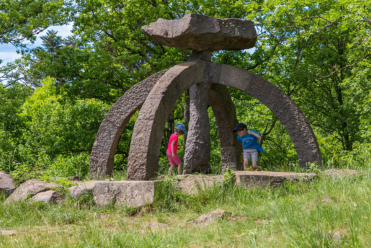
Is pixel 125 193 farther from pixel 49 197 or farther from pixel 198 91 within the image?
pixel 198 91

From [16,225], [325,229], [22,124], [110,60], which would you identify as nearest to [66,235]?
[16,225]

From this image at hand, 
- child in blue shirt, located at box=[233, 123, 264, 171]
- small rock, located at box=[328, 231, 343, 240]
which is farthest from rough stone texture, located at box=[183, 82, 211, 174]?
small rock, located at box=[328, 231, 343, 240]

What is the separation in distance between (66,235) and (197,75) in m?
4.69

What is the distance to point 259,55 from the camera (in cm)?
Answer: 1270

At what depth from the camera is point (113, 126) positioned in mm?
8938

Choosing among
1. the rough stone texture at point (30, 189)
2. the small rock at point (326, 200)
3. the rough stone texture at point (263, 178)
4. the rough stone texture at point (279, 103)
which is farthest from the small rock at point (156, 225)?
the rough stone texture at point (279, 103)

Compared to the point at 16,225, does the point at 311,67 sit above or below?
above

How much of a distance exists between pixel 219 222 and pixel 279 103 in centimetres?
425

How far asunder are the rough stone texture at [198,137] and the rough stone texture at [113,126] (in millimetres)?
1021

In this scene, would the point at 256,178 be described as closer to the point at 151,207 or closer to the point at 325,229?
the point at 151,207

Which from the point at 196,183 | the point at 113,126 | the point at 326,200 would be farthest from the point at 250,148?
the point at 326,200

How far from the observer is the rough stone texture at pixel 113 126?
28.8 ft

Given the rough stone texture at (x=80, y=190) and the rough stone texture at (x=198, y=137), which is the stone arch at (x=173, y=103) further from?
the rough stone texture at (x=80, y=190)

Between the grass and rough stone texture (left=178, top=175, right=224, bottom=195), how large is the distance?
0.13 m
